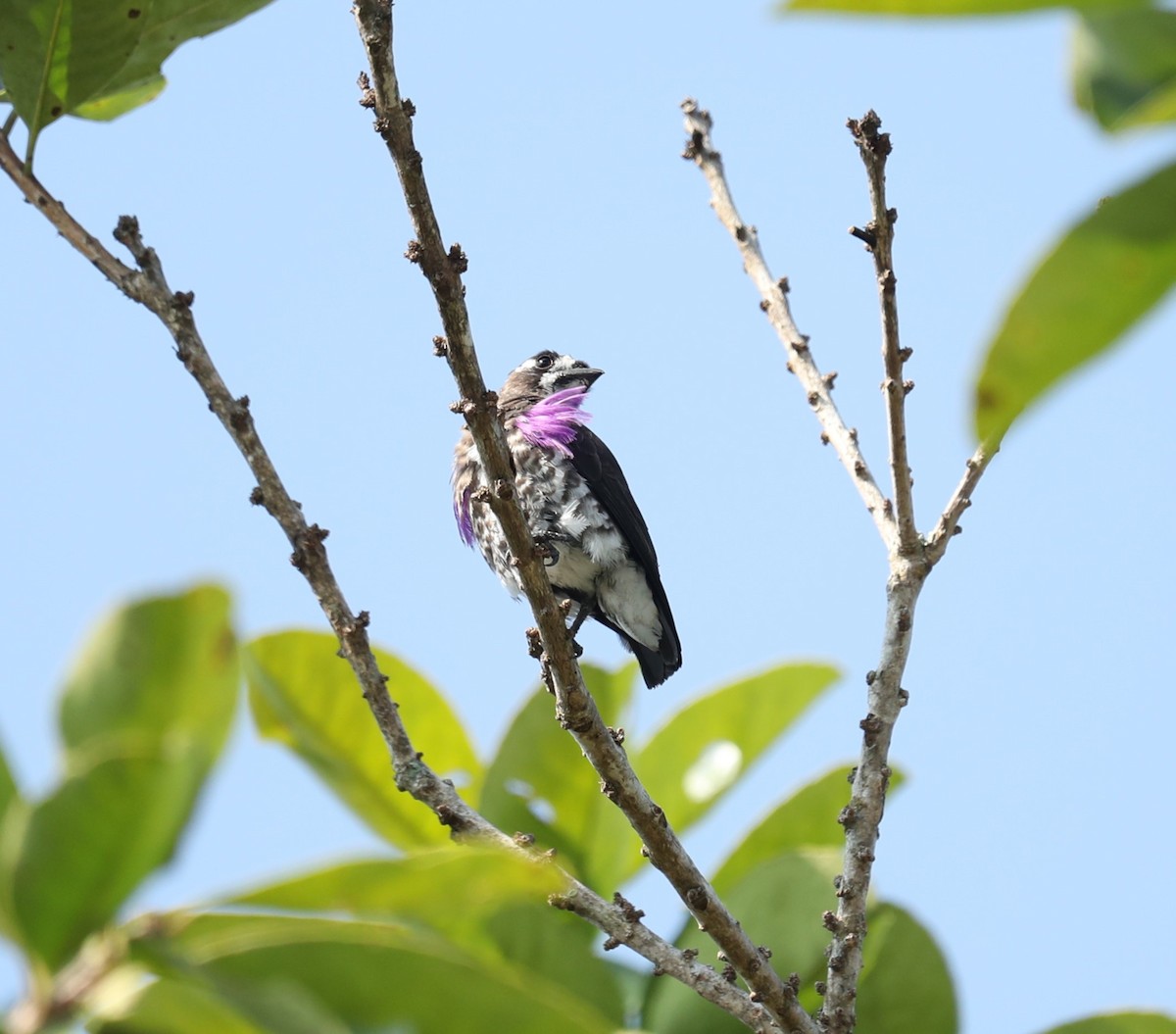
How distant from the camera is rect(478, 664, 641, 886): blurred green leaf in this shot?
3.36 metres

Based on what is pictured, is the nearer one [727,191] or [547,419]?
[727,191]

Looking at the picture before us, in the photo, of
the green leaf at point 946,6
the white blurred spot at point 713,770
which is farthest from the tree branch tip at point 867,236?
the green leaf at point 946,6

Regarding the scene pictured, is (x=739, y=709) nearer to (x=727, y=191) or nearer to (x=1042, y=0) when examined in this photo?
(x=727, y=191)

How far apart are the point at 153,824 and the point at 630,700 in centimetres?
274

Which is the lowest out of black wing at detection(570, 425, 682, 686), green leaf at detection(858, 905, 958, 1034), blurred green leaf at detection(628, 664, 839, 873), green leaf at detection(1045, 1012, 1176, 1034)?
green leaf at detection(1045, 1012, 1176, 1034)

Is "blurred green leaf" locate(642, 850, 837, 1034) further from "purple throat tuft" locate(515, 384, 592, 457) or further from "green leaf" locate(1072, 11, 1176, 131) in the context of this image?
"purple throat tuft" locate(515, 384, 592, 457)

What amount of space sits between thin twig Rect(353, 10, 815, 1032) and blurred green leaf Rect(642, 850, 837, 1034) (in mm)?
106

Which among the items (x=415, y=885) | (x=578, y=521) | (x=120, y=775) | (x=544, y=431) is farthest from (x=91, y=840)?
(x=544, y=431)

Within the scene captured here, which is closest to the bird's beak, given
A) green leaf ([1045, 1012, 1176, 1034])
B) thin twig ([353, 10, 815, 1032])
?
thin twig ([353, 10, 815, 1032])

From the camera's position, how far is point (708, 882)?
3.18m

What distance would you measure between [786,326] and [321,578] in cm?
195

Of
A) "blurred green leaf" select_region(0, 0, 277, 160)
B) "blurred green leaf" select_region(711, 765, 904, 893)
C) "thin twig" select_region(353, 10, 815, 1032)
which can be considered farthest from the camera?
"blurred green leaf" select_region(711, 765, 904, 893)

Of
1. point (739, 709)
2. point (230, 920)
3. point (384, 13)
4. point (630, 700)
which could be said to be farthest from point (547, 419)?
point (230, 920)

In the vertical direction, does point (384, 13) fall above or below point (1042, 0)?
above
